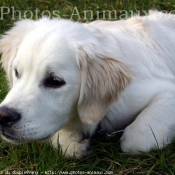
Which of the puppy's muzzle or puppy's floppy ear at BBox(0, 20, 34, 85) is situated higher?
puppy's floppy ear at BBox(0, 20, 34, 85)

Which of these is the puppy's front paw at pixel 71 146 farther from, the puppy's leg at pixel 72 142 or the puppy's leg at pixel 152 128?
the puppy's leg at pixel 152 128

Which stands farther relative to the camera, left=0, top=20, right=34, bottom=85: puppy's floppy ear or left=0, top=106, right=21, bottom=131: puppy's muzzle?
left=0, top=20, right=34, bottom=85: puppy's floppy ear

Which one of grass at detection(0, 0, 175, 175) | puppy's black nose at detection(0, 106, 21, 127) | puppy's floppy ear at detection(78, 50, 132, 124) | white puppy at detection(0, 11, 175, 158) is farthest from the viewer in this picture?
grass at detection(0, 0, 175, 175)

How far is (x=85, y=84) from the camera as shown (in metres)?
2.95

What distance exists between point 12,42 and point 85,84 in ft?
2.42

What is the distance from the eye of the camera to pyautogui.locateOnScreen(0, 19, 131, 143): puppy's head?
278 centimetres

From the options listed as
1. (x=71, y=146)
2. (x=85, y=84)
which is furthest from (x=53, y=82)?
(x=71, y=146)

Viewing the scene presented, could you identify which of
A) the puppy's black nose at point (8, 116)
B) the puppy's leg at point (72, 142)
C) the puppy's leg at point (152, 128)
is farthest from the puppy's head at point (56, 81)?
the puppy's leg at point (152, 128)

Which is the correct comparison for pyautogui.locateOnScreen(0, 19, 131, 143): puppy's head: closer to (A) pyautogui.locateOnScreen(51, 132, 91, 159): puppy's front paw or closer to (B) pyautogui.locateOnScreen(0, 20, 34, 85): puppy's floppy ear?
(B) pyautogui.locateOnScreen(0, 20, 34, 85): puppy's floppy ear

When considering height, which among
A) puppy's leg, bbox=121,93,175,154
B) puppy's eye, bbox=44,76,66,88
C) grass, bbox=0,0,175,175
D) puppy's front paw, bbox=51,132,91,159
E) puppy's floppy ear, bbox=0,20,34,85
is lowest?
grass, bbox=0,0,175,175

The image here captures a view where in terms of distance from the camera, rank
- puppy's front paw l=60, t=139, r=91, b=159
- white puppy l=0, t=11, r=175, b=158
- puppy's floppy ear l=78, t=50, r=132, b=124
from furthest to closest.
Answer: puppy's front paw l=60, t=139, r=91, b=159, puppy's floppy ear l=78, t=50, r=132, b=124, white puppy l=0, t=11, r=175, b=158

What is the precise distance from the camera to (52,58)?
286cm

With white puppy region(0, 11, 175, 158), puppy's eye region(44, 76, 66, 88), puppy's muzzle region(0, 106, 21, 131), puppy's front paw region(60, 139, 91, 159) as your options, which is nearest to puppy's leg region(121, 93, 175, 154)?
white puppy region(0, 11, 175, 158)

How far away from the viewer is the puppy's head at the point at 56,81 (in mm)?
2783
